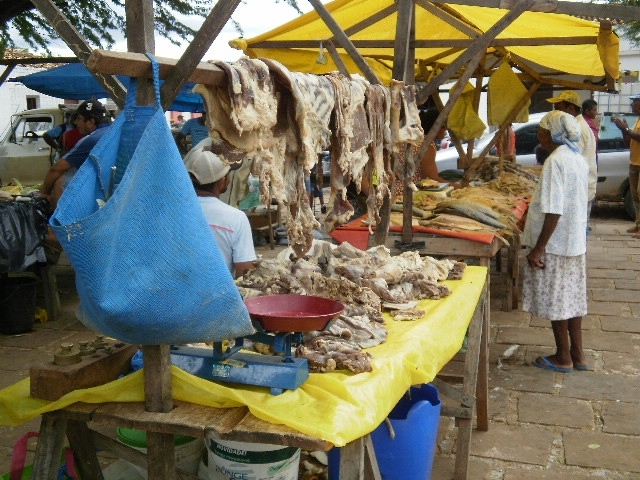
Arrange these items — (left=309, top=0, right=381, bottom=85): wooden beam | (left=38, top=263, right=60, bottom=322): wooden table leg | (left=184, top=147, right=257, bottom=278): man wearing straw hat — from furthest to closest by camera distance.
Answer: (left=38, top=263, right=60, bottom=322): wooden table leg < (left=309, top=0, right=381, bottom=85): wooden beam < (left=184, top=147, right=257, bottom=278): man wearing straw hat

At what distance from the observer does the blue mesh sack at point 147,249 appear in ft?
6.77

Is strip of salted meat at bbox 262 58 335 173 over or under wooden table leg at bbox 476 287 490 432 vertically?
over

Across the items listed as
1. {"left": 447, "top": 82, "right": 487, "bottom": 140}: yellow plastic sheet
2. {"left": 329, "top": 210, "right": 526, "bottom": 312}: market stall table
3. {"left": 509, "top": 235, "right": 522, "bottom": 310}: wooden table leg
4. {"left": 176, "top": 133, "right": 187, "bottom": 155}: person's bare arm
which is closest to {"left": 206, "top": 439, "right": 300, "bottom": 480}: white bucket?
{"left": 329, "top": 210, "right": 526, "bottom": 312}: market stall table

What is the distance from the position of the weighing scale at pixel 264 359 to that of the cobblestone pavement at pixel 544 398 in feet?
7.03

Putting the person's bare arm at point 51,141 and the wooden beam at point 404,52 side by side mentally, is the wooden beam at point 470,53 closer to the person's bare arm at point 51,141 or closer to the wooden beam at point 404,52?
the wooden beam at point 404,52

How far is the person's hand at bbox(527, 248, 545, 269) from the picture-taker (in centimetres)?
571

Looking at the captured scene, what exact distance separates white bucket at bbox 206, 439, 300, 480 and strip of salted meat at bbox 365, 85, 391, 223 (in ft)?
6.60

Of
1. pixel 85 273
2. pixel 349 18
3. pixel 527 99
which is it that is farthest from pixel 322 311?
pixel 527 99

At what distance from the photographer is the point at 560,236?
18.6 feet

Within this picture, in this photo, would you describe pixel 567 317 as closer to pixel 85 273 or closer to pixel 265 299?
pixel 265 299

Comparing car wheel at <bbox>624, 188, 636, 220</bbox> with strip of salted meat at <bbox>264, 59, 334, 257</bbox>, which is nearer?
strip of salted meat at <bbox>264, 59, 334, 257</bbox>

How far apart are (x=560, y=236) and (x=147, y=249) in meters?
4.32

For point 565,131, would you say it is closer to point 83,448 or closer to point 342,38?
point 342,38

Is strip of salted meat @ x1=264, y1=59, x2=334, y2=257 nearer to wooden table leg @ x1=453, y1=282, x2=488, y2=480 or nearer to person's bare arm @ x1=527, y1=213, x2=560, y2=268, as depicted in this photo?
wooden table leg @ x1=453, y1=282, x2=488, y2=480
